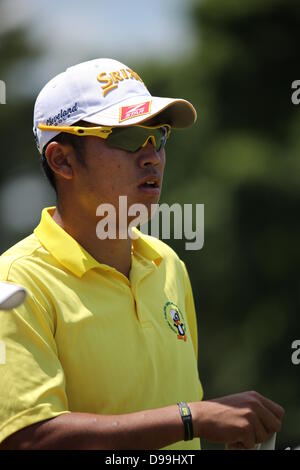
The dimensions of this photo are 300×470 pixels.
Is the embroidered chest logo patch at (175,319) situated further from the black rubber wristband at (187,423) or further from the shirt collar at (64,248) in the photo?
the black rubber wristband at (187,423)

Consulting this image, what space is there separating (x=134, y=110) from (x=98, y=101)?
13 centimetres

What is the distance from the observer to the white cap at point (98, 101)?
3314mm

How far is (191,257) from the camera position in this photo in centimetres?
1170

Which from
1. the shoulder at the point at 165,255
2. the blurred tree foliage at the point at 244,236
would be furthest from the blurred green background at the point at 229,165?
the shoulder at the point at 165,255

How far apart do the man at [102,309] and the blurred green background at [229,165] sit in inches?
292

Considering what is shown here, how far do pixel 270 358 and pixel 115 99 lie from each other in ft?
28.0

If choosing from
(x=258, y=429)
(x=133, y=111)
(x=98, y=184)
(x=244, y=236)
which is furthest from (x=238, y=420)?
(x=244, y=236)

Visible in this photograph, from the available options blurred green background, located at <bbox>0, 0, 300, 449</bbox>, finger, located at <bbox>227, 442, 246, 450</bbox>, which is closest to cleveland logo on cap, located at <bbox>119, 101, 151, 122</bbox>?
finger, located at <bbox>227, 442, 246, 450</bbox>

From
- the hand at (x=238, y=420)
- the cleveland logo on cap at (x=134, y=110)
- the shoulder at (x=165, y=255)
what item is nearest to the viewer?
the hand at (x=238, y=420)

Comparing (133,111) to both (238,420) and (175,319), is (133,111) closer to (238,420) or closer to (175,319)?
(175,319)

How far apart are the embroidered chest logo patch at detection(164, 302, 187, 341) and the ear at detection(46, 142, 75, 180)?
0.57 m

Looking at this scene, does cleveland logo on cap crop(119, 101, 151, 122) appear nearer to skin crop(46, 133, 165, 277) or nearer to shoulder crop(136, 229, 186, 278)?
skin crop(46, 133, 165, 277)

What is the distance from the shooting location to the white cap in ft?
10.9
